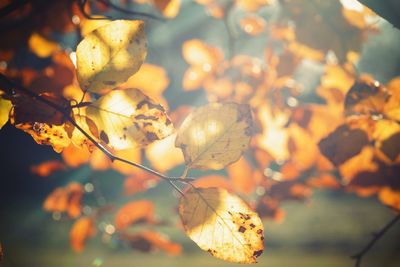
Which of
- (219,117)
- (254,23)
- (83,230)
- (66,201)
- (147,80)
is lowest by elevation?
(83,230)

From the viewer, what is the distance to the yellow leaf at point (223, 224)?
17.1 inches

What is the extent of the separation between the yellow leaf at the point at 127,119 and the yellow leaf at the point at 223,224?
0.11 metres

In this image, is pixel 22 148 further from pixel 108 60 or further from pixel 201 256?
pixel 108 60

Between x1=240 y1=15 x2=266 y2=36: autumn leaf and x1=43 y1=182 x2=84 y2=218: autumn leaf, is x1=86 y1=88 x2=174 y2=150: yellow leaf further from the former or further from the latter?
x1=43 y1=182 x2=84 y2=218: autumn leaf

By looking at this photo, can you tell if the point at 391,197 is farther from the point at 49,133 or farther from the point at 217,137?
the point at 49,133

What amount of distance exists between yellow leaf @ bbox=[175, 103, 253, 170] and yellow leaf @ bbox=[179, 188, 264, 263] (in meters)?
0.05

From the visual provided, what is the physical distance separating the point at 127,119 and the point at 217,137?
0.42 ft

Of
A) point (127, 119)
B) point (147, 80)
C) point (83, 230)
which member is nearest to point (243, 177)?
point (147, 80)

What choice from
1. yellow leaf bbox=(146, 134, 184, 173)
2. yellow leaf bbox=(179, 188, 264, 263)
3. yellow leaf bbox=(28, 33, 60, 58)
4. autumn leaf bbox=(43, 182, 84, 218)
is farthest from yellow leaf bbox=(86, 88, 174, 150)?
autumn leaf bbox=(43, 182, 84, 218)

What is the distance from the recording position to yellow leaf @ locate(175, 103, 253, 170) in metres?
0.45

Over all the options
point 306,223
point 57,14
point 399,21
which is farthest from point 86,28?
point 306,223

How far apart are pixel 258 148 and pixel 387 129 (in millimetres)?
901

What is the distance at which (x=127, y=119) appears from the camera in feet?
1.46

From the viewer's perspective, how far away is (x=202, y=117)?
44 cm
